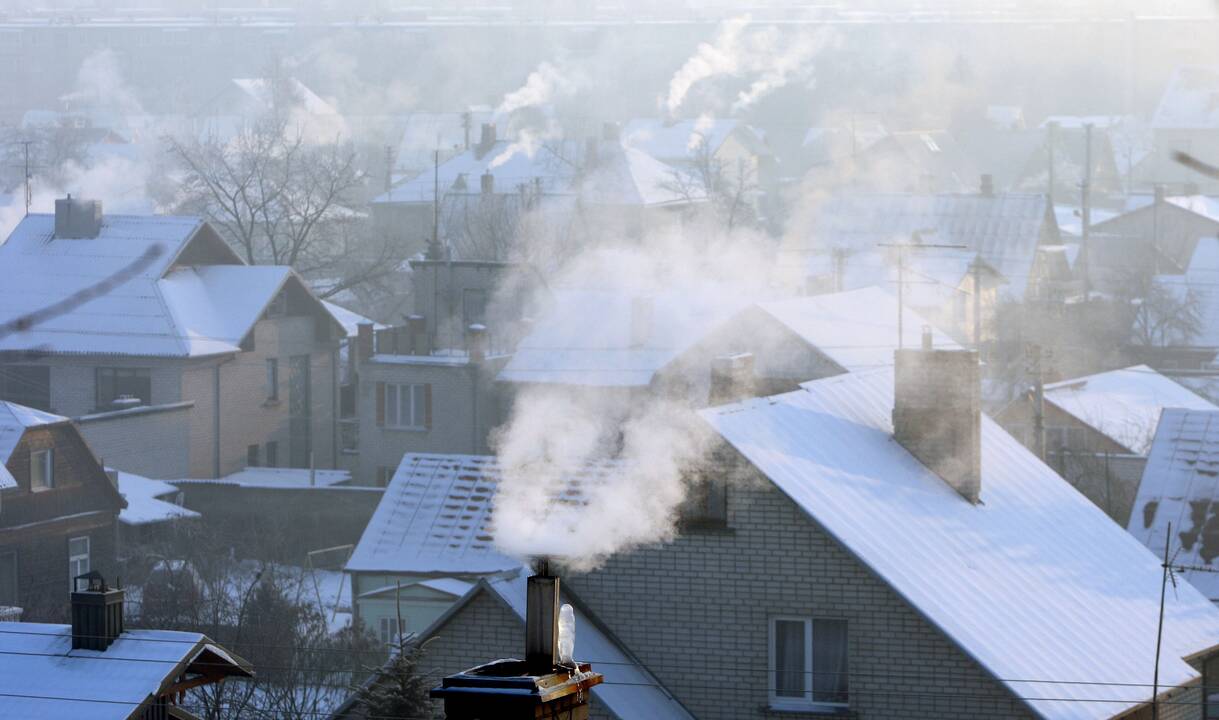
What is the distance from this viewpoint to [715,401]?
50.5ft

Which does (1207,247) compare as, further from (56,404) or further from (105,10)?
(105,10)

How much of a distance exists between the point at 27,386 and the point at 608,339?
431 inches

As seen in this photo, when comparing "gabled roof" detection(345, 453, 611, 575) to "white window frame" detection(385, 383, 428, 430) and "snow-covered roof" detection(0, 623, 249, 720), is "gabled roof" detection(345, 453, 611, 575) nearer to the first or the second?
"snow-covered roof" detection(0, 623, 249, 720)

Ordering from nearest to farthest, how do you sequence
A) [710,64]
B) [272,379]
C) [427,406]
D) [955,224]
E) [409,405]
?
[427,406], [409,405], [272,379], [955,224], [710,64]

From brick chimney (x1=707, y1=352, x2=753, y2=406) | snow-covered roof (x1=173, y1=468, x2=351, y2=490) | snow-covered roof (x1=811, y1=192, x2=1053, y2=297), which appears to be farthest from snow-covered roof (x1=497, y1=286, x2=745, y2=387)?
snow-covered roof (x1=811, y1=192, x2=1053, y2=297)

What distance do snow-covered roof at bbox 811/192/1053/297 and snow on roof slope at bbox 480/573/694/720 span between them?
30364mm

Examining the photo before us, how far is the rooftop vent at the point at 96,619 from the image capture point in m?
11.9

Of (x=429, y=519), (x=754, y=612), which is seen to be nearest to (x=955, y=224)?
(x=429, y=519)

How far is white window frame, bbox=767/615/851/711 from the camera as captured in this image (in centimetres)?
1188

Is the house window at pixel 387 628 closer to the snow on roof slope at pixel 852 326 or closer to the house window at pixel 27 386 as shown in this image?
the snow on roof slope at pixel 852 326

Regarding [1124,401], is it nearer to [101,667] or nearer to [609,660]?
[609,660]

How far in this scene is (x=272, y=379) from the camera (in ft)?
108

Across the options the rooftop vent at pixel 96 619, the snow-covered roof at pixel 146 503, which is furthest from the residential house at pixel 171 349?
the rooftop vent at pixel 96 619

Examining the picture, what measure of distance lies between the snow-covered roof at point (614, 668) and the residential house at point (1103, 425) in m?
12.9
